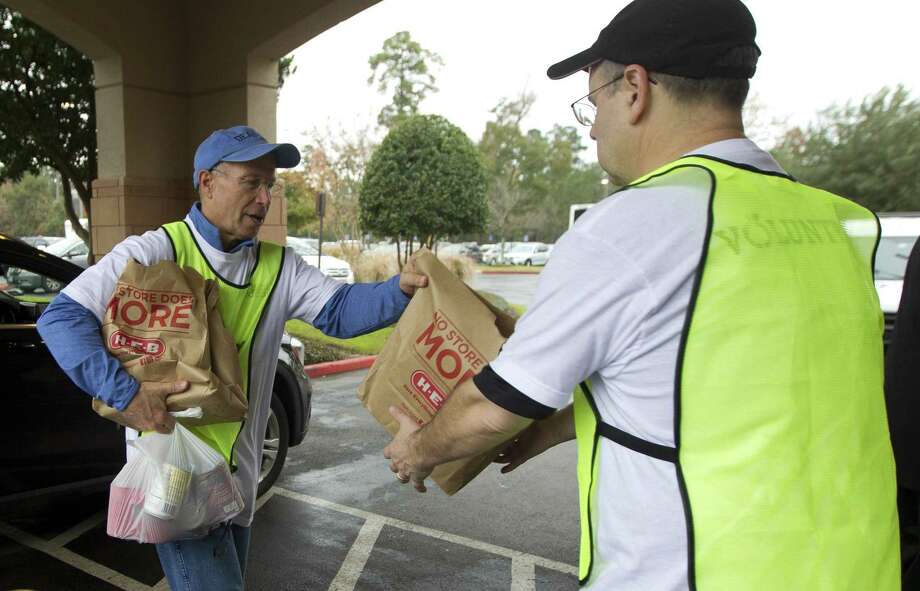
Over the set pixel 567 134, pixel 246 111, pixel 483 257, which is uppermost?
pixel 567 134

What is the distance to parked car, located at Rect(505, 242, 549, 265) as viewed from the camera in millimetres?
42438

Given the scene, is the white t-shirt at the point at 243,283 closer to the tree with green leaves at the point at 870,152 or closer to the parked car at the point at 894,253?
the parked car at the point at 894,253

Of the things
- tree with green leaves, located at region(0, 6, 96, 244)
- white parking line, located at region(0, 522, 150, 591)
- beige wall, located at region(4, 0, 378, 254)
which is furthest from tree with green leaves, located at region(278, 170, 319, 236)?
white parking line, located at region(0, 522, 150, 591)

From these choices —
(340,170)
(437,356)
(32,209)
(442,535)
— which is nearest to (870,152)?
(340,170)

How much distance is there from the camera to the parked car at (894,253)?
985 centimetres

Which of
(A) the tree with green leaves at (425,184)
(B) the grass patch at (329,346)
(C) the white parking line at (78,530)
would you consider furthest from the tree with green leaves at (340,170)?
(C) the white parking line at (78,530)

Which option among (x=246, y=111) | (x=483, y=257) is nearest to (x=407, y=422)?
(x=246, y=111)

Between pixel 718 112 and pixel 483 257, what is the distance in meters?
43.5

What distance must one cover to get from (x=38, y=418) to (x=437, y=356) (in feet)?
10.9

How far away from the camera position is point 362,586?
373 centimetres

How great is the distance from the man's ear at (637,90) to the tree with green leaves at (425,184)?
1654 cm

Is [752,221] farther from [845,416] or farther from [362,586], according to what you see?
[362,586]

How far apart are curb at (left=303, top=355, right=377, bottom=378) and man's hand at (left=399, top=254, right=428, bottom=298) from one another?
7.09m

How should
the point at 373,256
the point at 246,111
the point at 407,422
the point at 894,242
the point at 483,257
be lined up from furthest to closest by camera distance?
the point at 483,257 < the point at 373,256 < the point at 894,242 < the point at 246,111 < the point at 407,422
